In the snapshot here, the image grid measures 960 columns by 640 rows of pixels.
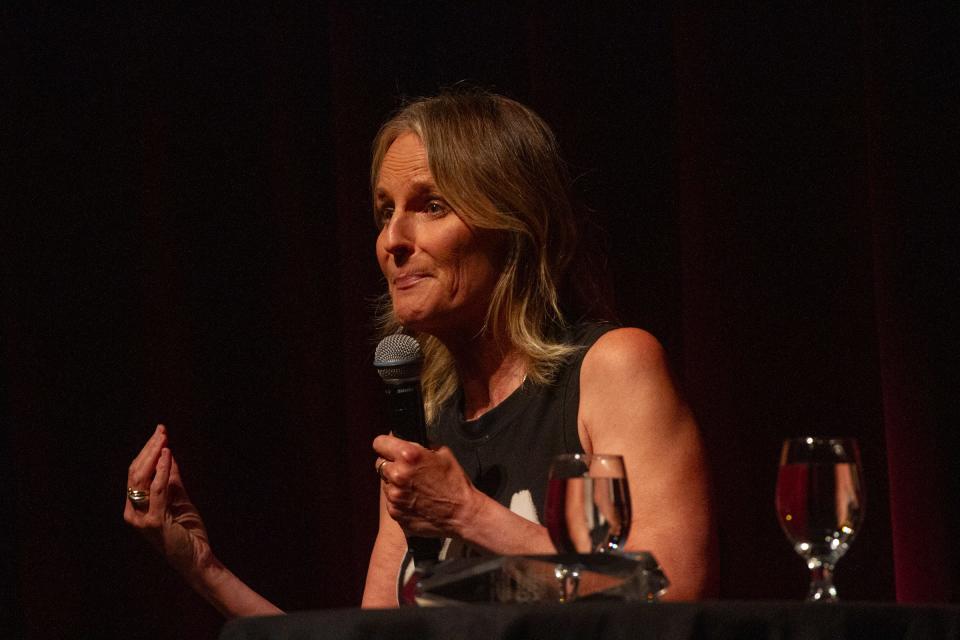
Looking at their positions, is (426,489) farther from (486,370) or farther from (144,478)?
(144,478)

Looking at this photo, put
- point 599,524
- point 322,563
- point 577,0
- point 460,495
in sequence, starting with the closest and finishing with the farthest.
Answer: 1. point 599,524
2. point 460,495
3. point 577,0
4. point 322,563

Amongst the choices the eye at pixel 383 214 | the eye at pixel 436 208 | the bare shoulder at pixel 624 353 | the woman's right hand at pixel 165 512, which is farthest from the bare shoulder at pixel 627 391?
the woman's right hand at pixel 165 512

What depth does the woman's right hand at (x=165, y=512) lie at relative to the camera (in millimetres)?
1854

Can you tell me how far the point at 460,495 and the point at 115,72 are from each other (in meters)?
1.95

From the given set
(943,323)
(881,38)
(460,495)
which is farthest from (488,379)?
(881,38)

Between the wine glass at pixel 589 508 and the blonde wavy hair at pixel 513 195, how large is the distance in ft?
2.46

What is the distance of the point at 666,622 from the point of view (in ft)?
2.85

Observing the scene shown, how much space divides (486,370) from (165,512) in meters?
0.57

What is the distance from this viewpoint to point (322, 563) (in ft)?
9.36

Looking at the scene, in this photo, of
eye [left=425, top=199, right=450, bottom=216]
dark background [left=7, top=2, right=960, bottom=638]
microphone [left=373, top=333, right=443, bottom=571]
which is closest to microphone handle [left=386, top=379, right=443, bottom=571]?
microphone [left=373, top=333, right=443, bottom=571]

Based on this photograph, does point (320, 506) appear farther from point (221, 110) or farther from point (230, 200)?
point (221, 110)

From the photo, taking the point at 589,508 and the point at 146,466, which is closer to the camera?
the point at 589,508

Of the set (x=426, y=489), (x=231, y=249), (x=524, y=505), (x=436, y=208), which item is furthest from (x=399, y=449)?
(x=231, y=249)

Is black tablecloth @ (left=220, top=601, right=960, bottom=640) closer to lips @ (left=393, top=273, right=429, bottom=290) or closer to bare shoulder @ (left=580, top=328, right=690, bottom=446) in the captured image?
bare shoulder @ (left=580, top=328, right=690, bottom=446)
